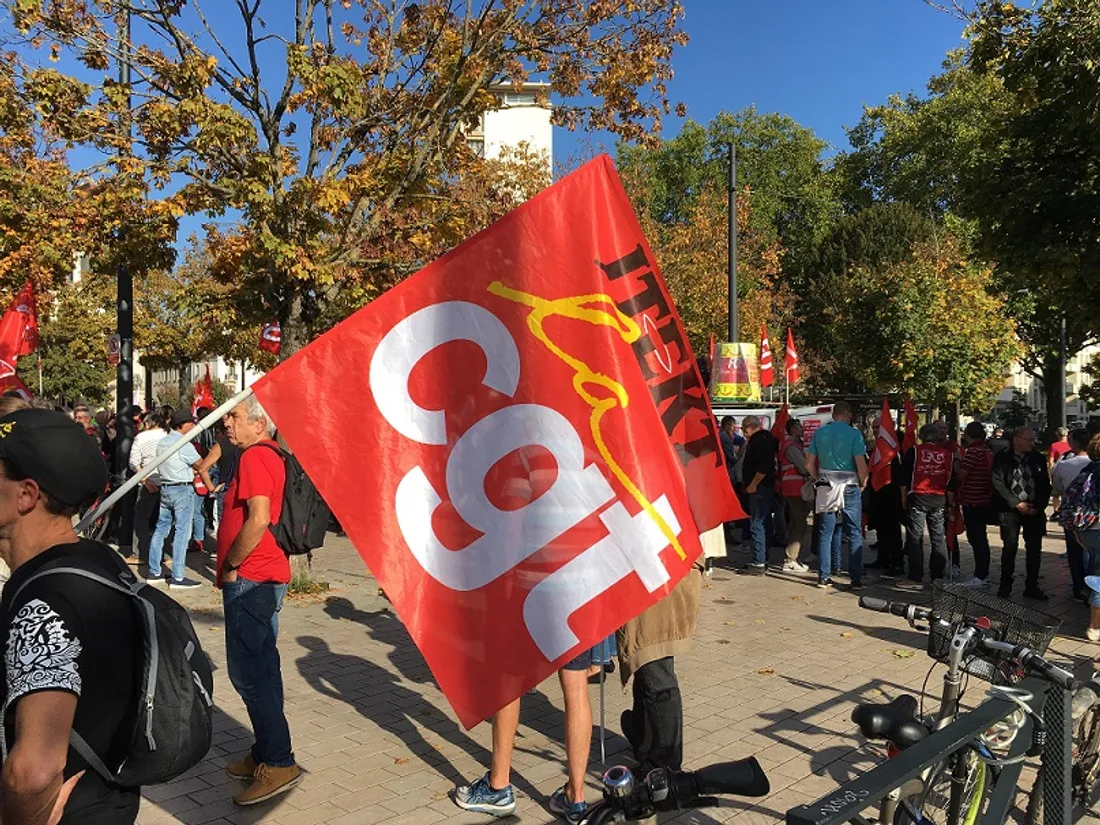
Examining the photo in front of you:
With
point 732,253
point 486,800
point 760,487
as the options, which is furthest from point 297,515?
point 732,253

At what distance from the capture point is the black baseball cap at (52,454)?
2.06 metres

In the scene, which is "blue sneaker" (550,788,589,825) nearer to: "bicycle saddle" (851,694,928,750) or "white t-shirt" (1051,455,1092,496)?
"bicycle saddle" (851,694,928,750)

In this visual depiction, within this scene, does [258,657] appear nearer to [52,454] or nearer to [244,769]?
[244,769]

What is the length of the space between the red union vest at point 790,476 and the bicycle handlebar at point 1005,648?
6463 millimetres

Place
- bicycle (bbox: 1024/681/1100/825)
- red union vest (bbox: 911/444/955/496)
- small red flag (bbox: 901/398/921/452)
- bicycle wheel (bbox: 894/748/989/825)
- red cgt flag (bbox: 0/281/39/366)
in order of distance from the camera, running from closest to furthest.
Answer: bicycle wheel (bbox: 894/748/989/825)
bicycle (bbox: 1024/681/1100/825)
red union vest (bbox: 911/444/955/496)
red cgt flag (bbox: 0/281/39/366)
small red flag (bbox: 901/398/921/452)

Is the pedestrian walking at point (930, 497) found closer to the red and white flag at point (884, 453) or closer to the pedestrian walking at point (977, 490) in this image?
the pedestrian walking at point (977, 490)

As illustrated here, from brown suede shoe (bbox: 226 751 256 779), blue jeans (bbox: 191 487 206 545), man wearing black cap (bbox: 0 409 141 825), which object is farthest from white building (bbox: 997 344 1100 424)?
man wearing black cap (bbox: 0 409 141 825)

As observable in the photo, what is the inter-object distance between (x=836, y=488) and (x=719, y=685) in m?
3.79

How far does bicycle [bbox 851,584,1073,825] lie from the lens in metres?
2.93

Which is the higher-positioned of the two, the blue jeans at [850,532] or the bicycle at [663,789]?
the bicycle at [663,789]

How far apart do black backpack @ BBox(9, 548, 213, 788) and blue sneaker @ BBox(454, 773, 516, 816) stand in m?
2.39

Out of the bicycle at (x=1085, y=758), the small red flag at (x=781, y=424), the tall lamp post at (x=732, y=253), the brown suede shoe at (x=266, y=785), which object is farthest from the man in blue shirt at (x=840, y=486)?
the tall lamp post at (x=732, y=253)

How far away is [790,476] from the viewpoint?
10523 mm

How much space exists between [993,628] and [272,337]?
9.15m
